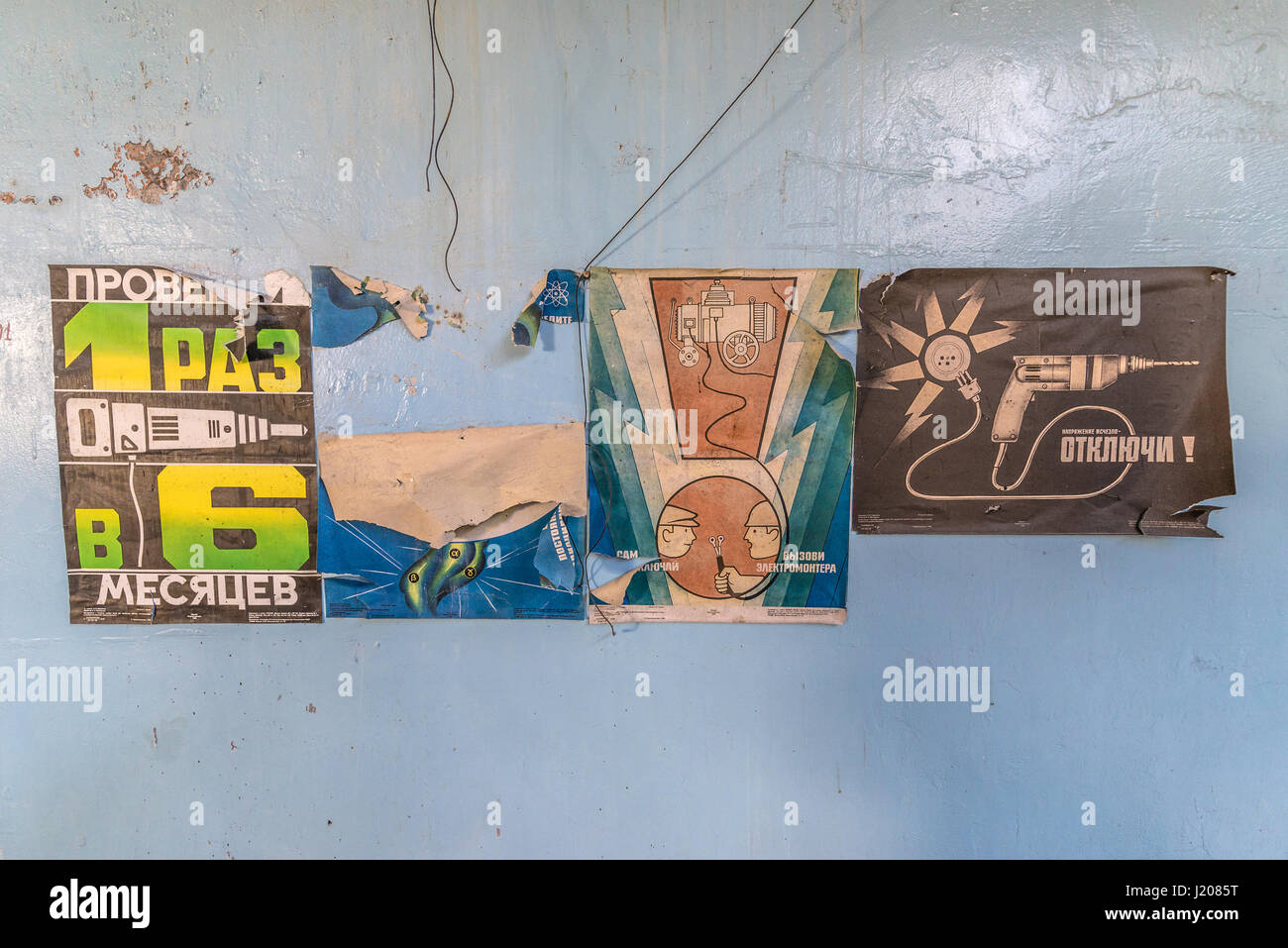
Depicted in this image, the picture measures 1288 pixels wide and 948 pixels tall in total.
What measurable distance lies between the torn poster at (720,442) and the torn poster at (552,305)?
0.16ft

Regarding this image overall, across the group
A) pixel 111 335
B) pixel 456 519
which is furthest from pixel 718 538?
pixel 111 335

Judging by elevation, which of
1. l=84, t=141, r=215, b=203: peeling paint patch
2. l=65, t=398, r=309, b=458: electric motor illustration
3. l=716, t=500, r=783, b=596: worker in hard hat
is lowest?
l=716, t=500, r=783, b=596: worker in hard hat

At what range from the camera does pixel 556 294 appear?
4.92ft

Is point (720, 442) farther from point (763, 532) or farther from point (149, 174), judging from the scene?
point (149, 174)

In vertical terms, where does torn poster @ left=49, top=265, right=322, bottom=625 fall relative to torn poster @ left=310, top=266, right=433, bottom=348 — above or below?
below

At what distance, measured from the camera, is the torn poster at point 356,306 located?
4.93 ft

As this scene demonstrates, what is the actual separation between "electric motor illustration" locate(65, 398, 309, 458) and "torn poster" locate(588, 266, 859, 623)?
975 millimetres

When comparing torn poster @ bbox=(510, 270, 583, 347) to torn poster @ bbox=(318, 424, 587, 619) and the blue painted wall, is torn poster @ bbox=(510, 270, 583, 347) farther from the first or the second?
torn poster @ bbox=(318, 424, 587, 619)

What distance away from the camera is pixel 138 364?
151cm

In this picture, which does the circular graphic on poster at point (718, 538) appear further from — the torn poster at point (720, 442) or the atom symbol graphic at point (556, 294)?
the atom symbol graphic at point (556, 294)

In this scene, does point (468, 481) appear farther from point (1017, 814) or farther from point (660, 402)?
point (1017, 814)

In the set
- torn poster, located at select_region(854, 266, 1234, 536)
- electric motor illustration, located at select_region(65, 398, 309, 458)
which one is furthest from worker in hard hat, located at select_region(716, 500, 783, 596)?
electric motor illustration, located at select_region(65, 398, 309, 458)

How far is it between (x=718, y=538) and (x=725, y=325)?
1.99 ft

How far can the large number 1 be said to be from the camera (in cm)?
151
